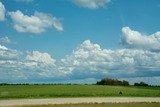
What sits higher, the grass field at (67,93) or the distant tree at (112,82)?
the distant tree at (112,82)

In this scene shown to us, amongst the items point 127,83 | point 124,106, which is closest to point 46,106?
point 124,106

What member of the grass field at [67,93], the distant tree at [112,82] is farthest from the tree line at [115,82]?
the grass field at [67,93]

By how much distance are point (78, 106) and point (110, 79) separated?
277 feet

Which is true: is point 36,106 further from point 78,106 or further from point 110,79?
point 110,79

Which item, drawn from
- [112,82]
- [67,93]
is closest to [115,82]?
[112,82]

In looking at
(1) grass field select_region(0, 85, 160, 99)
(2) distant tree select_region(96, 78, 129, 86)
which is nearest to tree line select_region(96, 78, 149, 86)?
(2) distant tree select_region(96, 78, 129, 86)

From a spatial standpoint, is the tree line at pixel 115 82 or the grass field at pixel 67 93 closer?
the grass field at pixel 67 93

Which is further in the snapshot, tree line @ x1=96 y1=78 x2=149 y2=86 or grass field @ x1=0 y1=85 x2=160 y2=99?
tree line @ x1=96 y1=78 x2=149 y2=86

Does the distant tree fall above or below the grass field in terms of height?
above

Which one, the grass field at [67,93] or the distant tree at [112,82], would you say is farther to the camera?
the distant tree at [112,82]

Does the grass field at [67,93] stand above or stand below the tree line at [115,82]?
below

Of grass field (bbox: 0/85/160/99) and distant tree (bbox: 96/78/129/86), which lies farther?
distant tree (bbox: 96/78/129/86)

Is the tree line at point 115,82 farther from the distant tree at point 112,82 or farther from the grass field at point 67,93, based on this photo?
the grass field at point 67,93

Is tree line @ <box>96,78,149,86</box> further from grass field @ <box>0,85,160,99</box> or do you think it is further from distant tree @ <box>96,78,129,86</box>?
grass field @ <box>0,85,160,99</box>
